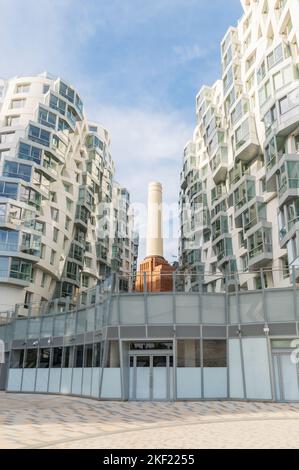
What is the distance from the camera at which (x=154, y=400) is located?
81.0 ft

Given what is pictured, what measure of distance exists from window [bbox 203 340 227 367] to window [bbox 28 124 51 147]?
41529 mm

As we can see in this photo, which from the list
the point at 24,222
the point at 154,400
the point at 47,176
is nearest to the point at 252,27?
the point at 47,176

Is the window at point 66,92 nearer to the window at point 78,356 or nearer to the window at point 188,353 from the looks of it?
the window at point 78,356

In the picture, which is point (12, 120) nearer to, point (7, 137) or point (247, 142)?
point (7, 137)

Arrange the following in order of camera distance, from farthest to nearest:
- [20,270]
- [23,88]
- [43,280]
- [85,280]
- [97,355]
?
[85,280]
[23,88]
[43,280]
[20,270]
[97,355]

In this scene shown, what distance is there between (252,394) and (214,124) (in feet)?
134

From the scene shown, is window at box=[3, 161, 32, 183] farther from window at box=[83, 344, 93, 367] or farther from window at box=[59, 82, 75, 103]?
window at box=[83, 344, 93, 367]

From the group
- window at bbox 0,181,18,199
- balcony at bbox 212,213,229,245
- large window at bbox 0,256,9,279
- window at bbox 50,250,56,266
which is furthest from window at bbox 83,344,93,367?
window at bbox 50,250,56,266

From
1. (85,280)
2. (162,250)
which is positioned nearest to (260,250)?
(162,250)

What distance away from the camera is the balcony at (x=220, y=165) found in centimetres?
5281

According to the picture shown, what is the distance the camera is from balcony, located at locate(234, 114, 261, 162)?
147 feet

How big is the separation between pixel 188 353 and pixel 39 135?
4237 cm

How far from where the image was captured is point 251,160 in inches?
1870

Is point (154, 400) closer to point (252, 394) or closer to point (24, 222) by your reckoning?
point (252, 394)
